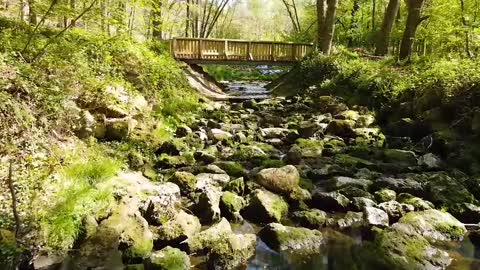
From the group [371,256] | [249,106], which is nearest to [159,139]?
[371,256]

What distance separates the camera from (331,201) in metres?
7.34

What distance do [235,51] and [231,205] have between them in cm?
1484

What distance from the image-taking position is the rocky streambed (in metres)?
5.48

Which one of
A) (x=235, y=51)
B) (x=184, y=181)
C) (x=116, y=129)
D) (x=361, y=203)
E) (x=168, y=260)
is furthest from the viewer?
(x=235, y=51)

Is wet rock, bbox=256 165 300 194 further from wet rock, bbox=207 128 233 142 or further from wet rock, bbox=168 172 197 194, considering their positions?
wet rock, bbox=207 128 233 142

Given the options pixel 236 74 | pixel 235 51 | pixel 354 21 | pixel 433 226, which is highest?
pixel 354 21

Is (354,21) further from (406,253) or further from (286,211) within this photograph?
(406,253)

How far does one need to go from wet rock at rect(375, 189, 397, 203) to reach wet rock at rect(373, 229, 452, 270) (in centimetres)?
160

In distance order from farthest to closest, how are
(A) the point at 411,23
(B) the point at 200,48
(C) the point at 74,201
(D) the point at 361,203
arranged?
1. (B) the point at 200,48
2. (A) the point at 411,23
3. (D) the point at 361,203
4. (C) the point at 74,201

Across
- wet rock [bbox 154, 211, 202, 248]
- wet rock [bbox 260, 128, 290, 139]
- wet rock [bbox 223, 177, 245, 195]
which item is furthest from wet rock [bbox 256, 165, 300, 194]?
wet rock [bbox 260, 128, 290, 139]

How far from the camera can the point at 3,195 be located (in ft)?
17.6

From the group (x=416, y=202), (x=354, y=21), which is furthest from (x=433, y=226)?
(x=354, y=21)

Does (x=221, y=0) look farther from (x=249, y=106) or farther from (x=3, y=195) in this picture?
(x=3, y=195)

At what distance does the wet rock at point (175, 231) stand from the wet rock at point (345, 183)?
2.95 meters
